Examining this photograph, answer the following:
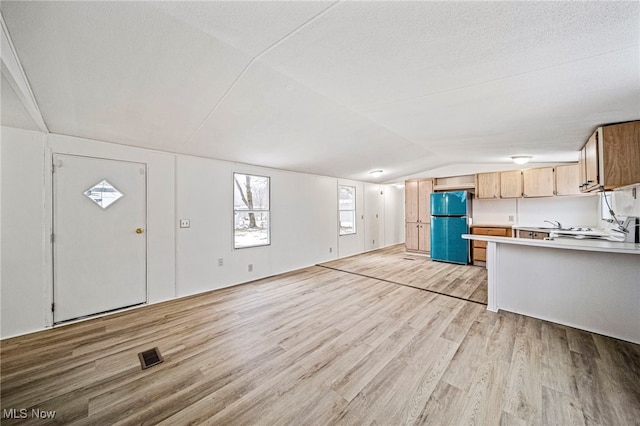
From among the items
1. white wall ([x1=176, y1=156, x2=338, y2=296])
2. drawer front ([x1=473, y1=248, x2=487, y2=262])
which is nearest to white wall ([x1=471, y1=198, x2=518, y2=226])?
drawer front ([x1=473, y1=248, x2=487, y2=262])

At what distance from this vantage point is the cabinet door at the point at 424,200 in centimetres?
659

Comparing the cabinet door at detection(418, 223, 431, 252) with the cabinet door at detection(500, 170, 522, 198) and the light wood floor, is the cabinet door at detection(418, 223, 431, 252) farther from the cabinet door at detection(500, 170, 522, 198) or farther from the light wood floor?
the light wood floor

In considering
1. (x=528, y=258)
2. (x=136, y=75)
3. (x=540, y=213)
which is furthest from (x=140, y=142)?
(x=540, y=213)

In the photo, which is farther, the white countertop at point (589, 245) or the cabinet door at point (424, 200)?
the cabinet door at point (424, 200)

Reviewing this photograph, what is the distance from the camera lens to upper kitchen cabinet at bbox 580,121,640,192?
2.24 m

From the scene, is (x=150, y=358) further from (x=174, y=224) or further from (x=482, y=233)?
(x=482, y=233)

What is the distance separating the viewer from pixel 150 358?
7.09ft

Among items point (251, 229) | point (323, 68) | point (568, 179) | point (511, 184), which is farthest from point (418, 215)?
point (323, 68)

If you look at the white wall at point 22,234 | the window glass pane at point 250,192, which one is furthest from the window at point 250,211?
the white wall at point 22,234

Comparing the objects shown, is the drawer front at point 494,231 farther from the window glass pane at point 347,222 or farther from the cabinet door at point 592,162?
the window glass pane at point 347,222

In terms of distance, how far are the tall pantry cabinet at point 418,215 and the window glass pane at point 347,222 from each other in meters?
1.63

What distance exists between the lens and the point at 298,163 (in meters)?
4.62

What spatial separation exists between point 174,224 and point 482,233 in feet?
20.6

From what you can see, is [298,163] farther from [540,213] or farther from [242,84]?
[540,213]
